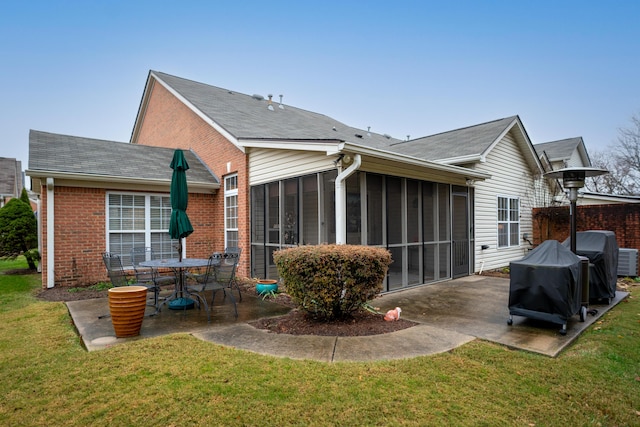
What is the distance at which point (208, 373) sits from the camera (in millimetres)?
3416

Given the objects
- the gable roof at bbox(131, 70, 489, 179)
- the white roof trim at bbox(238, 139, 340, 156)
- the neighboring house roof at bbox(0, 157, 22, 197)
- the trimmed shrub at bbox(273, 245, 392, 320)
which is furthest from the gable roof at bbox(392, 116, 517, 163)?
the neighboring house roof at bbox(0, 157, 22, 197)

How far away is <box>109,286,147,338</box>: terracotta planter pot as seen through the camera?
4.58 m

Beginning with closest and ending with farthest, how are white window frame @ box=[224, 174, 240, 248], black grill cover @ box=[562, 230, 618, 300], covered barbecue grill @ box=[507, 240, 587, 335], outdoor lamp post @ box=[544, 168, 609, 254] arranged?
1. covered barbecue grill @ box=[507, 240, 587, 335]
2. outdoor lamp post @ box=[544, 168, 609, 254]
3. black grill cover @ box=[562, 230, 618, 300]
4. white window frame @ box=[224, 174, 240, 248]

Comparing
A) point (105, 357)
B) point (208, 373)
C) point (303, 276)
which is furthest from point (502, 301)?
point (105, 357)

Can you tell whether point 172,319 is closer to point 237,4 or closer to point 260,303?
point 260,303

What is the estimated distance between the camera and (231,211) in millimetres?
9984

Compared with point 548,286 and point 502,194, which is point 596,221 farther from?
point 548,286

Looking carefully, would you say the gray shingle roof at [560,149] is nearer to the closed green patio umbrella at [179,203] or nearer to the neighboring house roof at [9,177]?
the closed green patio umbrella at [179,203]

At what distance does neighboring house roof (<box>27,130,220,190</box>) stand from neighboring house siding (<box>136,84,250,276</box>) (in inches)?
20.8

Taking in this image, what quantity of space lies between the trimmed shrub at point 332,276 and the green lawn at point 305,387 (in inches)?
54.5

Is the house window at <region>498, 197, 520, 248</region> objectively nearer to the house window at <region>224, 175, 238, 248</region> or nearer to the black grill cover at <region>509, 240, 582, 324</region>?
the black grill cover at <region>509, 240, 582, 324</region>

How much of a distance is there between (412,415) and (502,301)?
483 centimetres

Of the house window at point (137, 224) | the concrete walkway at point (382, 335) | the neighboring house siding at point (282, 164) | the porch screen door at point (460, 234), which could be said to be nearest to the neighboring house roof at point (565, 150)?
the porch screen door at point (460, 234)

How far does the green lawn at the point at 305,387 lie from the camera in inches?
107
